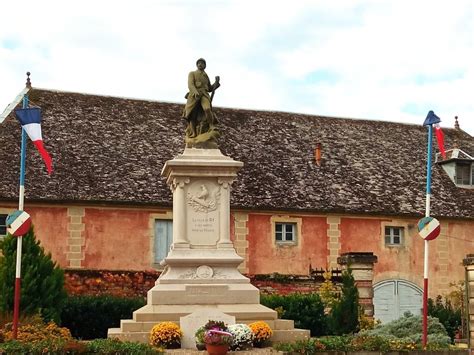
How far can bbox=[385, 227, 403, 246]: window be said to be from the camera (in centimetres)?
3191

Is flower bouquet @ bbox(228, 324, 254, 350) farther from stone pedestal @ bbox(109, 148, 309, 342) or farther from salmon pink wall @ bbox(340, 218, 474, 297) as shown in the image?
salmon pink wall @ bbox(340, 218, 474, 297)

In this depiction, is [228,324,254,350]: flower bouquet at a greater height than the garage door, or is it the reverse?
the garage door

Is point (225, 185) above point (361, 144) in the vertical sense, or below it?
below

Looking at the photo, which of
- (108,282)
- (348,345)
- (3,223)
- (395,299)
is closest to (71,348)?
(348,345)

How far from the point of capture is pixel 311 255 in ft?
101

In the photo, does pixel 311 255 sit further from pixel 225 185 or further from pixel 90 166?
pixel 225 185

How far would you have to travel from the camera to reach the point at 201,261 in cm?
1689

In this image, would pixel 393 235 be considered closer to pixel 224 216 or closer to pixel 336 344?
pixel 224 216

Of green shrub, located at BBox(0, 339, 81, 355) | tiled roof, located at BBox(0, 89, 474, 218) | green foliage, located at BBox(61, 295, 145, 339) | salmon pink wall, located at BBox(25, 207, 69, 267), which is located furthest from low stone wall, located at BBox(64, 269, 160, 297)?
green shrub, located at BBox(0, 339, 81, 355)

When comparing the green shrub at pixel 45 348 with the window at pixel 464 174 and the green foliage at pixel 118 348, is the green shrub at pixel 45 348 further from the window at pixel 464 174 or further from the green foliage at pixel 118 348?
the window at pixel 464 174

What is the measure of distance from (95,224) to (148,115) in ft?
20.0

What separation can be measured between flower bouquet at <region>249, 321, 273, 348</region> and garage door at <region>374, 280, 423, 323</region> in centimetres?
1591

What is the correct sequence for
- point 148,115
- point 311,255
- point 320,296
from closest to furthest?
point 320,296
point 311,255
point 148,115

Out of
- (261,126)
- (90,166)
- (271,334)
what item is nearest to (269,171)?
(261,126)
